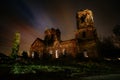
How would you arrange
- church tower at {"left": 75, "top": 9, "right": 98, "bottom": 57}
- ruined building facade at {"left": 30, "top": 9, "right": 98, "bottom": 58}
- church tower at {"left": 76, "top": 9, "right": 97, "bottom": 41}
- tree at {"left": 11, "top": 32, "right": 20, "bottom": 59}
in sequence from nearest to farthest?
tree at {"left": 11, "top": 32, "right": 20, "bottom": 59} → church tower at {"left": 75, "top": 9, "right": 98, "bottom": 57} → ruined building facade at {"left": 30, "top": 9, "right": 98, "bottom": 58} → church tower at {"left": 76, "top": 9, "right": 97, "bottom": 41}

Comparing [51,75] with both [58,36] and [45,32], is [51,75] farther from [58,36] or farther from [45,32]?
[45,32]

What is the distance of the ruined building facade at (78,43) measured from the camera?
155 feet

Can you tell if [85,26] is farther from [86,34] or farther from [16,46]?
[16,46]

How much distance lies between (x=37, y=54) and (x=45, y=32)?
10.9m

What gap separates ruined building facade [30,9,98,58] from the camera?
47094 mm

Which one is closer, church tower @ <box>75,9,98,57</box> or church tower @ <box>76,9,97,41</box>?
church tower @ <box>75,9,98,57</box>

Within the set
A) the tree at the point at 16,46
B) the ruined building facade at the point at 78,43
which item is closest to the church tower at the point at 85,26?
the ruined building facade at the point at 78,43

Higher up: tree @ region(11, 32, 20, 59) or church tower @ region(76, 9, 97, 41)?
church tower @ region(76, 9, 97, 41)

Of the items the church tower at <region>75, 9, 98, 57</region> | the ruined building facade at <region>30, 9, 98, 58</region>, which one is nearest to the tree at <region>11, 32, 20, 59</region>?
the ruined building facade at <region>30, 9, 98, 58</region>

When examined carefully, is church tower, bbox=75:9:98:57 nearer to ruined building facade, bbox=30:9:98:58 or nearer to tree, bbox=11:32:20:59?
ruined building facade, bbox=30:9:98:58

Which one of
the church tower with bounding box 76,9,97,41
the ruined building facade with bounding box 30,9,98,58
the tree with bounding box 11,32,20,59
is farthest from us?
the church tower with bounding box 76,9,97,41

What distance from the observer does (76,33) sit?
169ft

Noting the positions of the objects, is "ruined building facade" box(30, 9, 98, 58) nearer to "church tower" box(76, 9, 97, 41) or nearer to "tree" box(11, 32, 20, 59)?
"church tower" box(76, 9, 97, 41)

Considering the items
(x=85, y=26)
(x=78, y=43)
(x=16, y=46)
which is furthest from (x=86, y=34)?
(x=16, y=46)
